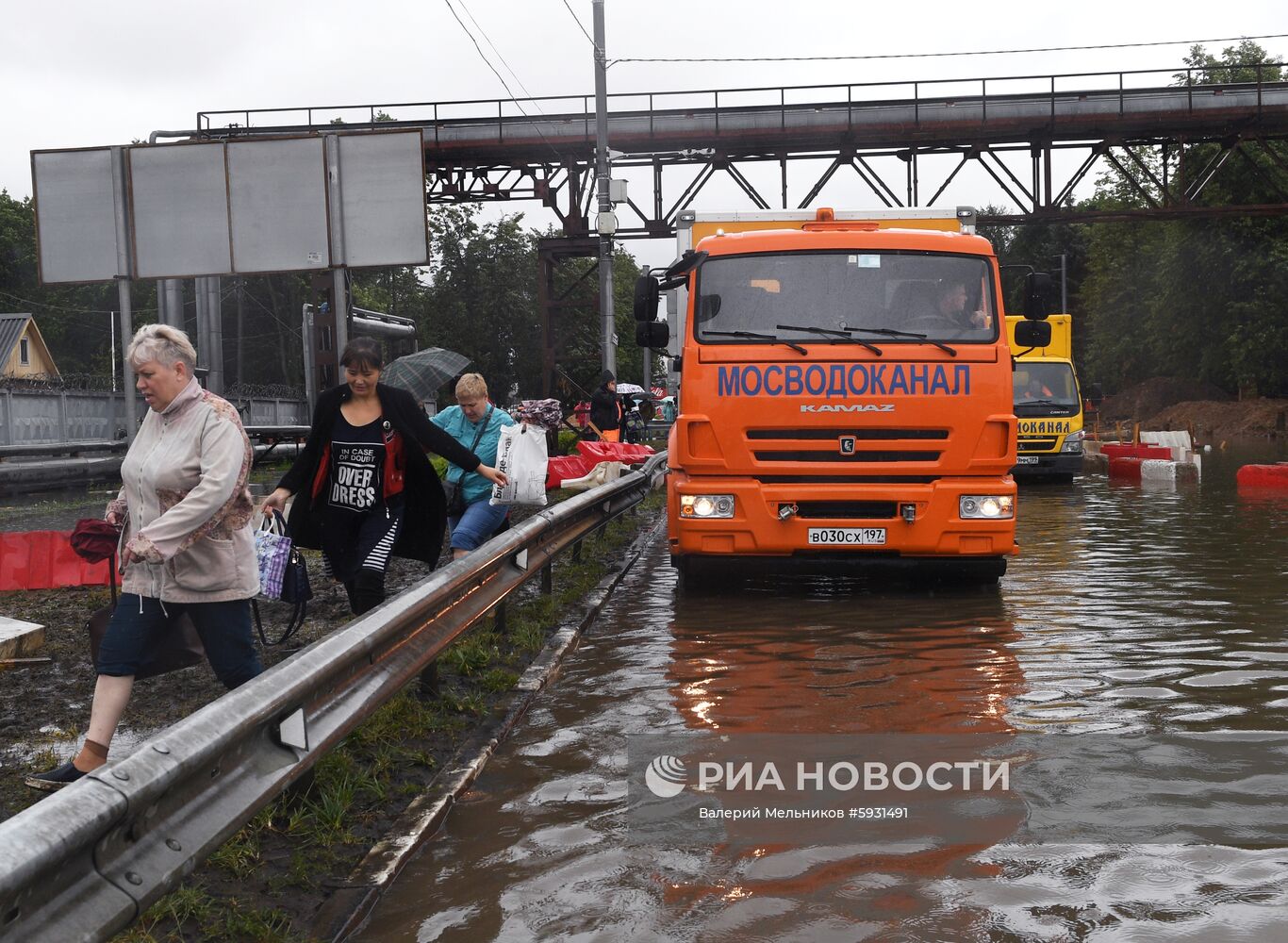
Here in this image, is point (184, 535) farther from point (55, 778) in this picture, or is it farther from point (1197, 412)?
point (1197, 412)

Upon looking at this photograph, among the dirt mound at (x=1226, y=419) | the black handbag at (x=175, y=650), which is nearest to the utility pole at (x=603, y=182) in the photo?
the black handbag at (x=175, y=650)

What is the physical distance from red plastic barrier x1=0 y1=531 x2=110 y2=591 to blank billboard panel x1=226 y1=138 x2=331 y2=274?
3.35 m

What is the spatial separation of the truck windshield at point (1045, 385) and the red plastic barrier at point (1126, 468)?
1716mm

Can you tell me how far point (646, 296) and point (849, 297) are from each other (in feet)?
4.97

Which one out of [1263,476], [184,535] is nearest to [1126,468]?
[1263,476]

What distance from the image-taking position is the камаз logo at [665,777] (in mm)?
4961

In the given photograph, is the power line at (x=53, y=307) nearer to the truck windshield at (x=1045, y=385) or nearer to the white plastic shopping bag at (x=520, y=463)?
the truck windshield at (x=1045, y=385)

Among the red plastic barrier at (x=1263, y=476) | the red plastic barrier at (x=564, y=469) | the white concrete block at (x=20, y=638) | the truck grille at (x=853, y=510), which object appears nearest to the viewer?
the white concrete block at (x=20, y=638)

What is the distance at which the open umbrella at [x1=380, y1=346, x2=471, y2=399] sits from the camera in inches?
754

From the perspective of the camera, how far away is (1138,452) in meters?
24.6

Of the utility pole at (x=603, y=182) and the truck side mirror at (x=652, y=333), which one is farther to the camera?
the utility pole at (x=603, y=182)

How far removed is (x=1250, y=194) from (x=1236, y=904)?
189ft

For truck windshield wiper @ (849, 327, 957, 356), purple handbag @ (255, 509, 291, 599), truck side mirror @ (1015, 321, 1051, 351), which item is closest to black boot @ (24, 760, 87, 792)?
purple handbag @ (255, 509, 291, 599)

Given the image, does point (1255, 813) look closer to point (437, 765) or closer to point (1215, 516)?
A: point (437, 765)
